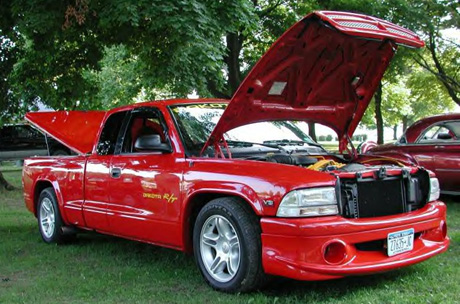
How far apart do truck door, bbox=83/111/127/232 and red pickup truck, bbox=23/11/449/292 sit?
2 cm

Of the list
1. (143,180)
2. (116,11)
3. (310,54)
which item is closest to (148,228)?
(143,180)

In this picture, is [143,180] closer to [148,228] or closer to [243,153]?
[148,228]

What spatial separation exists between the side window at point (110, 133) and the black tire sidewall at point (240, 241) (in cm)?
187

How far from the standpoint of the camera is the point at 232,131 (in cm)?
521

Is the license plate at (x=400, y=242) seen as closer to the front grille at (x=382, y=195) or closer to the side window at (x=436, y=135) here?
the front grille at (x=382, y=195)

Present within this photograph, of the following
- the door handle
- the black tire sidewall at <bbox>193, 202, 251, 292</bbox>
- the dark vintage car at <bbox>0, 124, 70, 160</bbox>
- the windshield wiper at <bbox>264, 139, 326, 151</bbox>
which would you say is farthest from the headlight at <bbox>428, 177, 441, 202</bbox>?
the dark vintage car at <bbox>0, 124, 70, 160</bbox>

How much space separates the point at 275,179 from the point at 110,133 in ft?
8.85

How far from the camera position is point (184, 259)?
18.2 feet

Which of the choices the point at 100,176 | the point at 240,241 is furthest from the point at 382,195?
the point at 100,176

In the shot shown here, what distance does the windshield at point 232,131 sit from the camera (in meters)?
5.04

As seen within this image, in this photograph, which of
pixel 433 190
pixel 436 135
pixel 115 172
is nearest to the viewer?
pixel 433 190

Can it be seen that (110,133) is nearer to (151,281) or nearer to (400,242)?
(151,281)

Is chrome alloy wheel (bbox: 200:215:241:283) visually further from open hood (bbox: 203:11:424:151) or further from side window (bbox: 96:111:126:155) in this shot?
side window (bbox: 96:111:126:155)

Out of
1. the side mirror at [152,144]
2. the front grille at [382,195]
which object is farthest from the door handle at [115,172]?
the front grille at [382,195]
